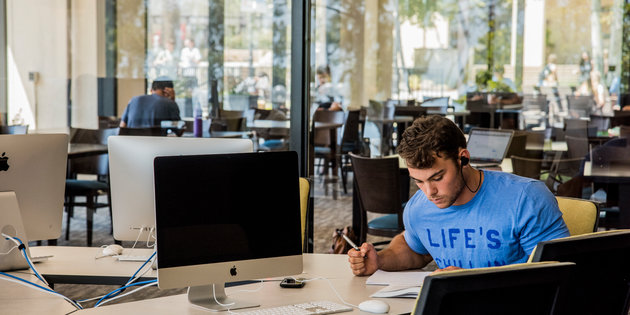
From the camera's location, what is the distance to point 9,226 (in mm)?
2777

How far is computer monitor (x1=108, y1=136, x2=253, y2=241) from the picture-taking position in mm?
2705

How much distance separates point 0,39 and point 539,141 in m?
4.43

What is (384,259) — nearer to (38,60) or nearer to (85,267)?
(85,267)

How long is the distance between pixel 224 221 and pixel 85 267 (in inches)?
34.4

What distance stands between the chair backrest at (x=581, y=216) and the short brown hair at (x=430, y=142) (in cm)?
71

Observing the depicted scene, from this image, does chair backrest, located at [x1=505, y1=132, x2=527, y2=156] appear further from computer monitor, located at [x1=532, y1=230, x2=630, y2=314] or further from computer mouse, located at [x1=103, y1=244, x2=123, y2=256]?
computer monitor, located at [x1=532, y1=230, x2=630, y2=314]

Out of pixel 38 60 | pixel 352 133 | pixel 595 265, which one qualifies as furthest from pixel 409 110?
pixel 595 265

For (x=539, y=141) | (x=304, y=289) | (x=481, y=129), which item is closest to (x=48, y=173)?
(x=304, y=289)

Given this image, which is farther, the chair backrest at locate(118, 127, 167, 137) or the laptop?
the chair backrest at locate(118, 127, 167, 137)

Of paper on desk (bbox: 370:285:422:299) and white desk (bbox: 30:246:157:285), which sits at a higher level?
paper on desk (bbox: 370:285:422:299)

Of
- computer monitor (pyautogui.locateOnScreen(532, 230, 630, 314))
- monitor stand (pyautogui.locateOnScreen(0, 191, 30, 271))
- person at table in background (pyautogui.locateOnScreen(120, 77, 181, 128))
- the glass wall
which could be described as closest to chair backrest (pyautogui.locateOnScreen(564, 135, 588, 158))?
the glass wall

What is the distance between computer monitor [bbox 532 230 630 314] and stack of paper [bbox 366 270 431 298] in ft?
2.12

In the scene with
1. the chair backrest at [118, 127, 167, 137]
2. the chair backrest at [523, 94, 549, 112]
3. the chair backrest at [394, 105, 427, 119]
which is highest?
the chair backrest at [523, 94, 549, 112]

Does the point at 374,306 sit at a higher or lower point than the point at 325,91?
lower
